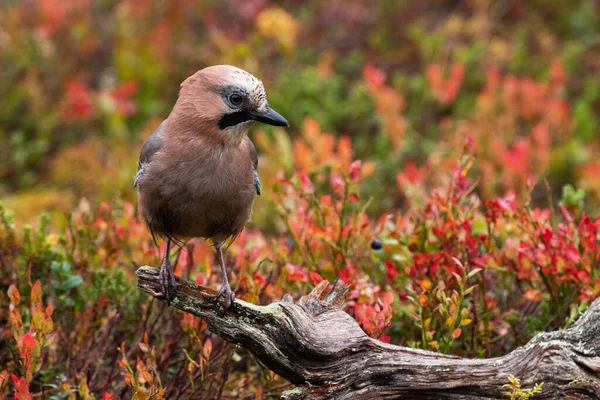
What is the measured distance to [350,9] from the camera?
9516 millimetres

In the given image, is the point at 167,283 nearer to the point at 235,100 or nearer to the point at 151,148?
the point at 151,148

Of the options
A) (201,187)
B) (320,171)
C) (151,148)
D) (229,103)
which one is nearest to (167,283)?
(201,187)

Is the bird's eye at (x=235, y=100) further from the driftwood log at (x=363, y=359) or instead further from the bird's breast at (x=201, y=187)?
the driftwood log at (x=363, y=359)

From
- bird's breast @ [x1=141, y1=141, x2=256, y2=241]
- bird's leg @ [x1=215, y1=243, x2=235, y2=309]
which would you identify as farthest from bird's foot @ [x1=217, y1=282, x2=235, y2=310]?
bird's breast @ [x1=141, y1=141, x2=256, y2=241]

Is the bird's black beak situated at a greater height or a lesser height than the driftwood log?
greater

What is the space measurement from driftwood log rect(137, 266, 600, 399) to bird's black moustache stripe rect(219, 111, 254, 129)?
85 cm

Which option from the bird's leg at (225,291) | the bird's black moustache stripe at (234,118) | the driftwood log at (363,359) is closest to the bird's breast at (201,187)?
the bird's black moustache stripe at (234,118)

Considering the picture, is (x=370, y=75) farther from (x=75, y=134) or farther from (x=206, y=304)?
(x=206, y=304)

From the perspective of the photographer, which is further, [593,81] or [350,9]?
[350,9]

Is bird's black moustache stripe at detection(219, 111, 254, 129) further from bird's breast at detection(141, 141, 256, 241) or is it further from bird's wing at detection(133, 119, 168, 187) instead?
bird's wing at detection(133, 119, 168, 187)

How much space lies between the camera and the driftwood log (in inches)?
127

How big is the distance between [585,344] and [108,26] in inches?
285

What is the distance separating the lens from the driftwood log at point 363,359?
3.23 metres

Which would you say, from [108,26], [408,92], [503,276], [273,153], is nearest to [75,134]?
[108,26]
